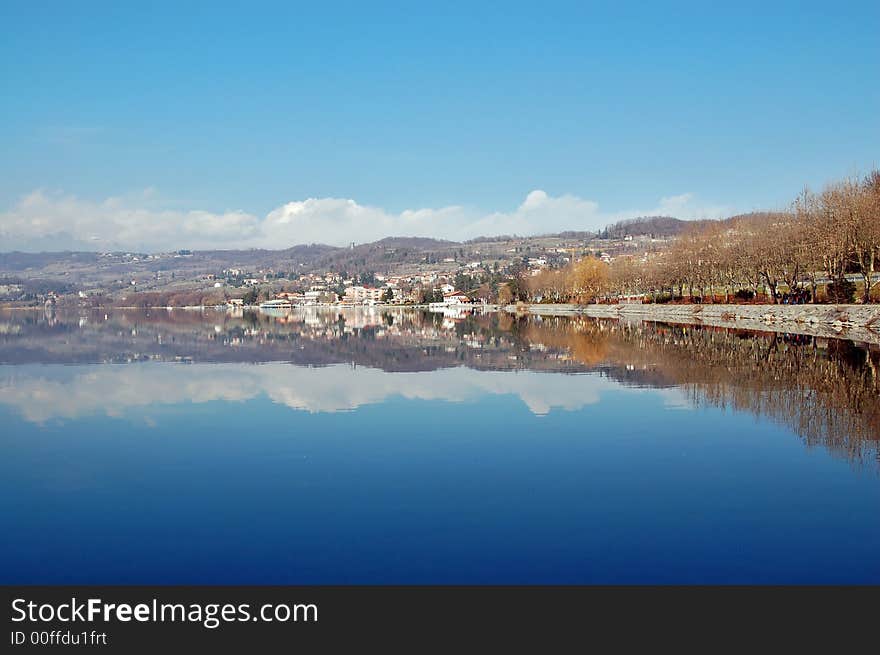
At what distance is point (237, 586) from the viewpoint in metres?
6.52

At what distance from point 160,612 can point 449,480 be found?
4.61m

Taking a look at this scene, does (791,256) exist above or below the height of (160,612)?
above

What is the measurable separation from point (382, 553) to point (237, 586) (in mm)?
1332

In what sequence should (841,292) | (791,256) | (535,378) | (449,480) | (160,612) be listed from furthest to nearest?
1. (791,256)
2. (841,292)
3. (535,378)
4. (449,480)
5. (160,612)

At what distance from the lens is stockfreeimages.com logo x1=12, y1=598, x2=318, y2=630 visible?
19.7 ft

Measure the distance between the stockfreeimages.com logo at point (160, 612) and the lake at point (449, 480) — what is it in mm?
449

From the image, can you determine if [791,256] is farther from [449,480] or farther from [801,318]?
[449,480]

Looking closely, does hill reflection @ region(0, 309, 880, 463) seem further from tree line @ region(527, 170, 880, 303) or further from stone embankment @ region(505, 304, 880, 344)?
tree line @ region(527, 170, 880, 303)

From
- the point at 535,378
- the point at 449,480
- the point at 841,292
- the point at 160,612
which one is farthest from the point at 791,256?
the point at 160,612

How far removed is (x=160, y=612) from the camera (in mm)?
6102

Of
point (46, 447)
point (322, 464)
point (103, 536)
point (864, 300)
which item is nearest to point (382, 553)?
point (103, 536)

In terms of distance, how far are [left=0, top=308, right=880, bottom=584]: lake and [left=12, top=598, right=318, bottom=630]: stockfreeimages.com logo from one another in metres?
0.45

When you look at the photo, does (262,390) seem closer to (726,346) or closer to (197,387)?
(197,387)

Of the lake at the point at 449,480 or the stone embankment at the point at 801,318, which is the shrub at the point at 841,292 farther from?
the lake at the point at 449,480
